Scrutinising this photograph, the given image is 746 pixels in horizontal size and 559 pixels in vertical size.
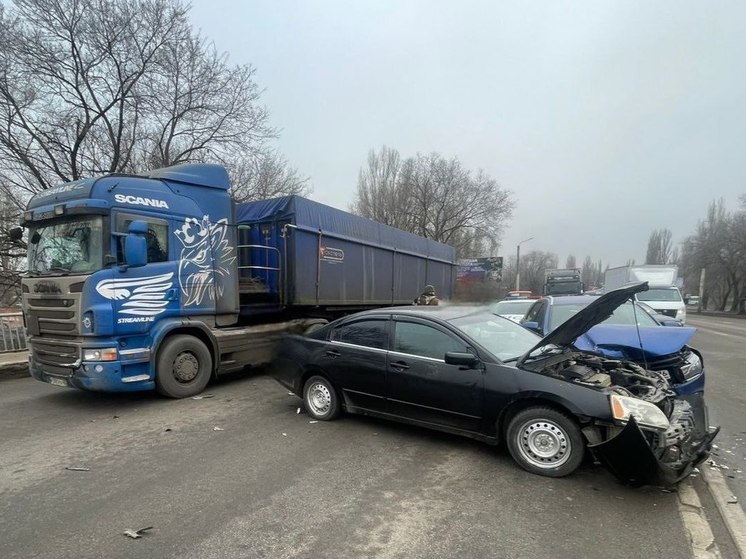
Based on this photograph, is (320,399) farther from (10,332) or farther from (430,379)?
(10,332)

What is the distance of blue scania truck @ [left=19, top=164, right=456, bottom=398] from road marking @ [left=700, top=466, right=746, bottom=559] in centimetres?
654

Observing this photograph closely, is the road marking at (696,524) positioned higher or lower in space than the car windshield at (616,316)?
lower

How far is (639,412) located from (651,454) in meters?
0.43

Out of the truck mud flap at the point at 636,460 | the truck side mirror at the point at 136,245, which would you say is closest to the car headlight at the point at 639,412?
the truck mud flap at the point at 636,460

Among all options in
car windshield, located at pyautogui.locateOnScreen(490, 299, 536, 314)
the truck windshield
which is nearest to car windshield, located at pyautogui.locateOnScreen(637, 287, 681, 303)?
car windshield, located at pyautogui.locateOnScreen(490, 299, 536, 314)

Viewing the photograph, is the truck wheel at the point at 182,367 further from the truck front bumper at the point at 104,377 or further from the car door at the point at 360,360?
the car door at the point at 360,360

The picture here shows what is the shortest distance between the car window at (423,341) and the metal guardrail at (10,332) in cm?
970

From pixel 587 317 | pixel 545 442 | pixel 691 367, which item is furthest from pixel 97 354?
pixel 691 367

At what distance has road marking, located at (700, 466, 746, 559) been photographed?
2948 millimetres

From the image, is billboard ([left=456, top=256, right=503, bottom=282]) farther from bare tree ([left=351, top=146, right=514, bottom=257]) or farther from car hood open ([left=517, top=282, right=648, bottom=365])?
car hood open ([left=517, top=282, right=648, bottom=365])

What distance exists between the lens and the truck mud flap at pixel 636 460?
3281 millimetres

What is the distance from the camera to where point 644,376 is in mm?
4242

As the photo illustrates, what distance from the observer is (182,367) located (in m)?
6.98

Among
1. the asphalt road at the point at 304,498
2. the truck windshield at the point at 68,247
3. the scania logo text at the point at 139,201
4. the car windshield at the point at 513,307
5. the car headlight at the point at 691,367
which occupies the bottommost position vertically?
the asphalt road at the point at 304,498
